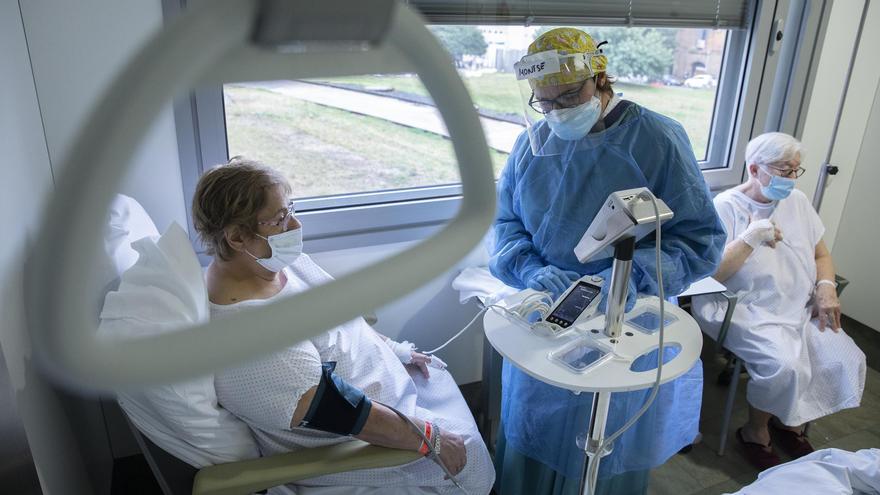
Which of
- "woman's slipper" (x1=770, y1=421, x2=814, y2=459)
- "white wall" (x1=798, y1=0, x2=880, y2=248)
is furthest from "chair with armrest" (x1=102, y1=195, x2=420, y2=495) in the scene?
"white wall" (x1=798, y1=0, x2=880, y2=248)

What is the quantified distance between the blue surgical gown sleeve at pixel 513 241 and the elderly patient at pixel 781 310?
3.15 ft

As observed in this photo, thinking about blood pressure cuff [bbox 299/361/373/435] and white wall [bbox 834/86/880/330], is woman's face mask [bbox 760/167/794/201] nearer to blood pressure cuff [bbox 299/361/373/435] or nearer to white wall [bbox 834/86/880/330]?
white wall [bbox 834/86/880/330]

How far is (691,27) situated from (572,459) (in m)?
1.84

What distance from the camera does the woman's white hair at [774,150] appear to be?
224cm

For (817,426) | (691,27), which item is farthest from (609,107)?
(817,426)

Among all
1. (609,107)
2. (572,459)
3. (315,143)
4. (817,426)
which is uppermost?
(609,107)

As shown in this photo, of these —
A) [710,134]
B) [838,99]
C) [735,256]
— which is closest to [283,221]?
[735,256]

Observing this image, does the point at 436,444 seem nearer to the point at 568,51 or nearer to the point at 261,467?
the point at 261,467

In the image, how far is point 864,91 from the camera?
8.78 feet

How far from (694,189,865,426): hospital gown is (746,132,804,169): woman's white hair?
16 cm

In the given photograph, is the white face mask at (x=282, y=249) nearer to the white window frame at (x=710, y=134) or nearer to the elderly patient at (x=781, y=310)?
the white window frame at (x=710, y=134)

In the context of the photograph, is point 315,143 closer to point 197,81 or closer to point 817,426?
point 197,81

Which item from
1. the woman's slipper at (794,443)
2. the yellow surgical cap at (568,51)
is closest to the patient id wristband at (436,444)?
the yellow surgical cap at (568,51)

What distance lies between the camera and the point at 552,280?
1.53 metres
